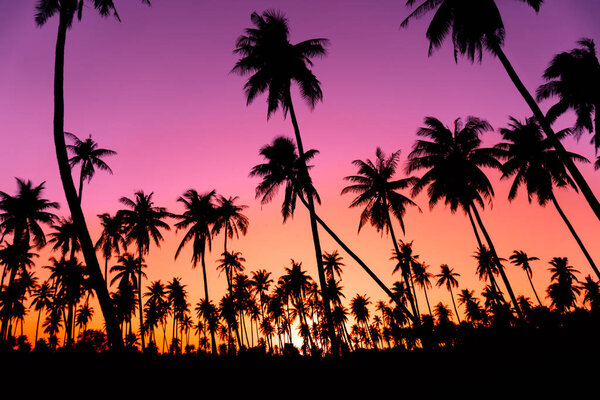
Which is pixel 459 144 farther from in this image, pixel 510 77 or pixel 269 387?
pixel 269 387

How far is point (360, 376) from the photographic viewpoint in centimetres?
612

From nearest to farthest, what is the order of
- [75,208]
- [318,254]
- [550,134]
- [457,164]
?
[75,208], [550,134], [318,254], [457,164]

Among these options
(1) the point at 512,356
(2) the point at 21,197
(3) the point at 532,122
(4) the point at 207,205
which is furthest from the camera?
(4) the point at 207,205

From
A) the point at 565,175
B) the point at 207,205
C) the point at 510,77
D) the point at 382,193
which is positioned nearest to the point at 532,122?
the point at 565,175

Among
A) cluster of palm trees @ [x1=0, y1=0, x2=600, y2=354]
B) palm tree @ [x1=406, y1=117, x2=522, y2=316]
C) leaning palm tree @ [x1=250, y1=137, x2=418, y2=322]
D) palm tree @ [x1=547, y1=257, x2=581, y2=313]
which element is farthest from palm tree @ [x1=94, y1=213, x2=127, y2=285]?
palm tree @ [x1=547, y1=257, x2=581, y2=313]

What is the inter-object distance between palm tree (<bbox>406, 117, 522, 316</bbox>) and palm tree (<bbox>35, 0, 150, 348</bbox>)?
22.6m

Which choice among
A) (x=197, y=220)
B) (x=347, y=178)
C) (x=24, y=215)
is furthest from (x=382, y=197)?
(x=24, y=215)

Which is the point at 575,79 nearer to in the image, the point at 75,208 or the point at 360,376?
the point at 360,376

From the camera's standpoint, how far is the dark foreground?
4.80m

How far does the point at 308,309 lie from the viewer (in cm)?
5662

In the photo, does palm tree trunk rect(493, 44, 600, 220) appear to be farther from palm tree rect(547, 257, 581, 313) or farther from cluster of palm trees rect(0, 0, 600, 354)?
palm tree rect(547, 257, 581, 313)

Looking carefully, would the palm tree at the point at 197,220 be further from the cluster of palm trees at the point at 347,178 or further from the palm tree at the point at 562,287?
the palm tree at the point at 562,287

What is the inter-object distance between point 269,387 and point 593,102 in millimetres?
26385

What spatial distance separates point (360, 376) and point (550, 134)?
12651 millimetres
